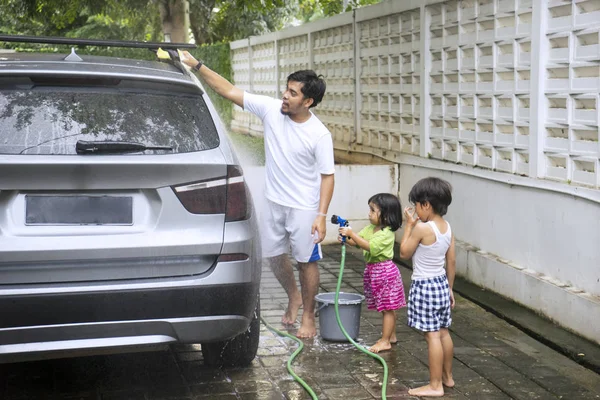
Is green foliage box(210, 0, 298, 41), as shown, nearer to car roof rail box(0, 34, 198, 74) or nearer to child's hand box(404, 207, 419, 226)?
car roof rail box(0, 34, 198, 74)

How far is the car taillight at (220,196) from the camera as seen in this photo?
436 cm

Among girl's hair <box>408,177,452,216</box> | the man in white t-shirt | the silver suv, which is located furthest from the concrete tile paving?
girl's hair <box>408,177,452,216</box>

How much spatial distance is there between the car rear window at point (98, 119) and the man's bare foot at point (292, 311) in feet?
7.38

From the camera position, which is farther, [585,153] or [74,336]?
[585,153]

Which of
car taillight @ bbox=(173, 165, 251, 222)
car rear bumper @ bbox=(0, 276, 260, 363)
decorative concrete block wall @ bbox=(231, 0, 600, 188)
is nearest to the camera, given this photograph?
A: car rear bumper @ bbox=(0, 276, 260, 363)

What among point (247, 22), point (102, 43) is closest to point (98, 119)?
point (102, 43)

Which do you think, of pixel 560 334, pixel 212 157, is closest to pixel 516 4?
pixel 560 334

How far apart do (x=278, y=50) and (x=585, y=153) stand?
10.7 m

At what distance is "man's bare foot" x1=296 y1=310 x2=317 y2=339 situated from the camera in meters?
6.16

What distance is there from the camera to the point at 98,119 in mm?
4367

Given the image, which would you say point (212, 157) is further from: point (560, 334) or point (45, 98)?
point (560, 334)

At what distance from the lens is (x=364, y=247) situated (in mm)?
5758

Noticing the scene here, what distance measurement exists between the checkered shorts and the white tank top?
0.03 m

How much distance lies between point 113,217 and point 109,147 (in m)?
0.33
